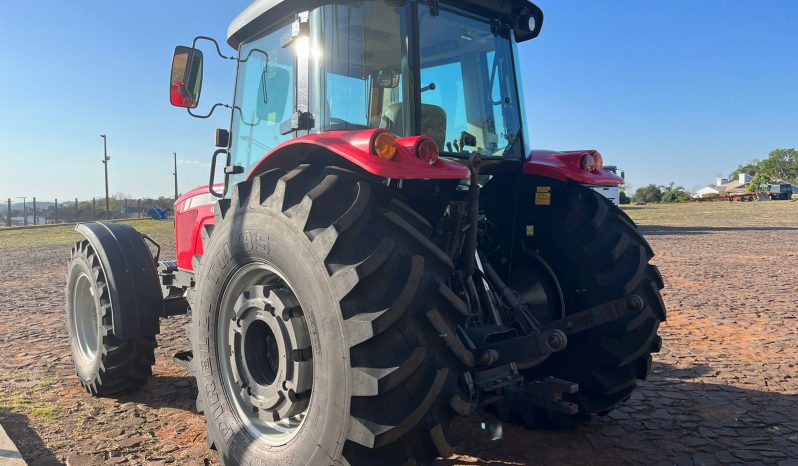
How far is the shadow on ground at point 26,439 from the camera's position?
11.2 feet

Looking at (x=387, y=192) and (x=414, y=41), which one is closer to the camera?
(x=387, y=192)

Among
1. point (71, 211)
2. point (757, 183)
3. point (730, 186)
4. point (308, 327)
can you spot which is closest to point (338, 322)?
point (308, 327)

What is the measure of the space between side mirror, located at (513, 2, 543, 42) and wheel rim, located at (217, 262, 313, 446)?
7.56ft

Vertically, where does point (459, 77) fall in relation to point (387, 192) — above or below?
above

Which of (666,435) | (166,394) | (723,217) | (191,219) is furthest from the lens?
(723,217)

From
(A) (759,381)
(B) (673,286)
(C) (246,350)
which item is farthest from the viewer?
(B) (673,286)

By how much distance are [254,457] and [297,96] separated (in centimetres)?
193

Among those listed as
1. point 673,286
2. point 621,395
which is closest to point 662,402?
point 621,395

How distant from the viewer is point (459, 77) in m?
3.69

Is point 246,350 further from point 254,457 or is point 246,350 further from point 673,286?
point 673,286

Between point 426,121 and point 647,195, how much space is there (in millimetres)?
72216

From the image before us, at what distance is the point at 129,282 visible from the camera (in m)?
4.29

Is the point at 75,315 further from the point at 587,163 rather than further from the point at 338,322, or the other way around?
the point at 587,163

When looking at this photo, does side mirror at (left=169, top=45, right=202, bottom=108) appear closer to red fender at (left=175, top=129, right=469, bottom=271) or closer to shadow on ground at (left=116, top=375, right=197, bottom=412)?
red fender at (left=175, top=129, right=469, bottom=271)
